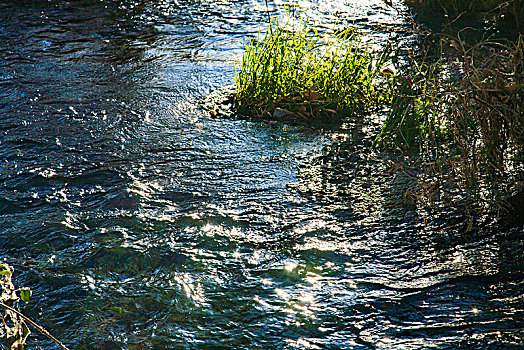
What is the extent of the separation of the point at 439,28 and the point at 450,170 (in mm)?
4297

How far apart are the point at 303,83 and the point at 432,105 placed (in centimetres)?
186

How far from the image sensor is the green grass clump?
5.22 meters

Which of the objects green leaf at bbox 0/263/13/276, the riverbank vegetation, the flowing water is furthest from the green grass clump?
green leaf at bbox 0/263/13/276

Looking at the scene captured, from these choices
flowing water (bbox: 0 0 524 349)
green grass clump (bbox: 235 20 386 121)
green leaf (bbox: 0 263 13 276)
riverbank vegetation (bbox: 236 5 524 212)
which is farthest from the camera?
green grass clump (bbox: 235 20 386 121)

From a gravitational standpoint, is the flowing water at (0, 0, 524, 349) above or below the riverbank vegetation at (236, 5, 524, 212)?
below

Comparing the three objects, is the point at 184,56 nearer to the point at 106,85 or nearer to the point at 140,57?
the point at 140,57

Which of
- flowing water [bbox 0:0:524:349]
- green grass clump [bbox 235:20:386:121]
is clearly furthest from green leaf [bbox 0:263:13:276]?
green grass clump [bbox 235:20:386:121]

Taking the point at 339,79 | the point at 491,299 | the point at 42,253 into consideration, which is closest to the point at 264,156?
the point at 339,79

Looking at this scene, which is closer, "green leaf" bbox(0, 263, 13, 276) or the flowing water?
"green leaf" bbox(0, 263, 13, 276)

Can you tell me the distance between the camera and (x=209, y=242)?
11.6 feet

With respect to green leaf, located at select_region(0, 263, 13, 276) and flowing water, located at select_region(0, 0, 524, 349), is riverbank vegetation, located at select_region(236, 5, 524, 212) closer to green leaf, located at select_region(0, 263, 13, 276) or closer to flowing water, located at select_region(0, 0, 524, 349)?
flowing water, located at select_region(0, 0, 524, 349)

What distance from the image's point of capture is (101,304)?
3020mm

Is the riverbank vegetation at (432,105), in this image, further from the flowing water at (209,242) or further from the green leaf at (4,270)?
the green leaf at (4,270)

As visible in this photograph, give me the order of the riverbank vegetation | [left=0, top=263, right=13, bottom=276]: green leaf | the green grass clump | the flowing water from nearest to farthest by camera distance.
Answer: [left=0, top=263, right=13, bottom=276]: green leaf → the flowing water → the riverbank vegetation → the green grass clump
